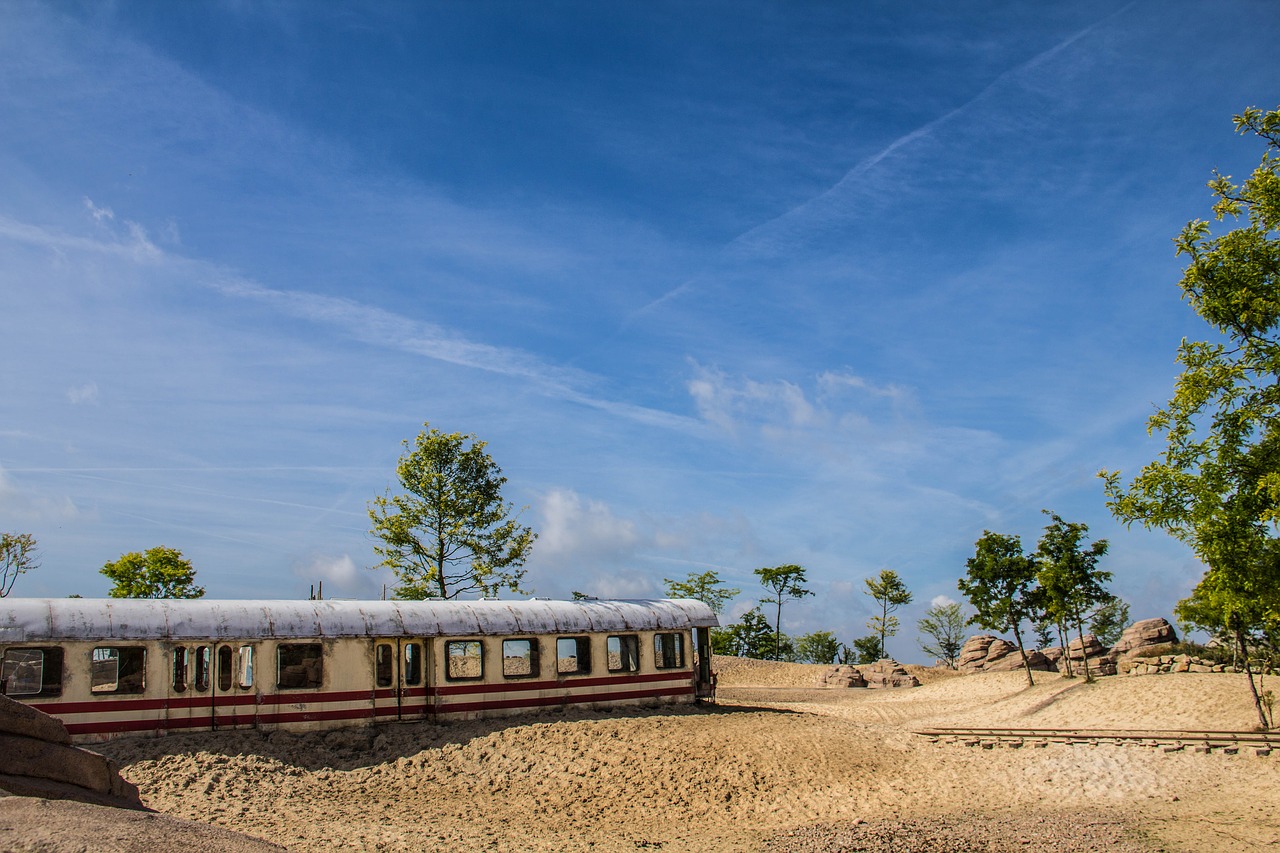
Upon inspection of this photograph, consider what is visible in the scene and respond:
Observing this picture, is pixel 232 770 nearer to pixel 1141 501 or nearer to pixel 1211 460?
pixel 1141 501

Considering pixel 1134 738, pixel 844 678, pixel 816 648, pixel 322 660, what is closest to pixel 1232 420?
pixel 1134 738

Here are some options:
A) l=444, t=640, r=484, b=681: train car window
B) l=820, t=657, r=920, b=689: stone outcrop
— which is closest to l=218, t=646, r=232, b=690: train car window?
l=444, t=640, r=484, b=681: train car window

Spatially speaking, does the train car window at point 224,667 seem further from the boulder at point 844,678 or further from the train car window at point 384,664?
the boulder at point 844,678

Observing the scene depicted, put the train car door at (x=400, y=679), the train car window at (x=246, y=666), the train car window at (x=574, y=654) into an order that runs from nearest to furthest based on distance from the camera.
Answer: the train car window at (x=246, y=666) < the train car door at (x=400, y=679) < the train car window at (x=574, y=654)

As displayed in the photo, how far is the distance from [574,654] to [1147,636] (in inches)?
1634

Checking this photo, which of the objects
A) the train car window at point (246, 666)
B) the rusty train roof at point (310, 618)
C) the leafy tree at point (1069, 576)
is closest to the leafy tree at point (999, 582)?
the leafy tree at point (1069, 576)

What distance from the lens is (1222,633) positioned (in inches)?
1500

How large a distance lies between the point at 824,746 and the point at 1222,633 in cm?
2272

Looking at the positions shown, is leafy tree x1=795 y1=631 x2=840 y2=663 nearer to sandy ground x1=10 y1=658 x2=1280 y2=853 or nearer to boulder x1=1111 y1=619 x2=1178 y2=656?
boulder x1=1111 y1=619 x2=1178 y2=656

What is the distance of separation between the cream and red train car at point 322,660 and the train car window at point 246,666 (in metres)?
0.04

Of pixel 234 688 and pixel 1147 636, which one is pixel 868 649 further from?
pixel 234 688

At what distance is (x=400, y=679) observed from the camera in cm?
2617

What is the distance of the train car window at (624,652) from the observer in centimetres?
3011

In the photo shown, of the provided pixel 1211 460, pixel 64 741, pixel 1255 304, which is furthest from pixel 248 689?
pixel 1255 304
